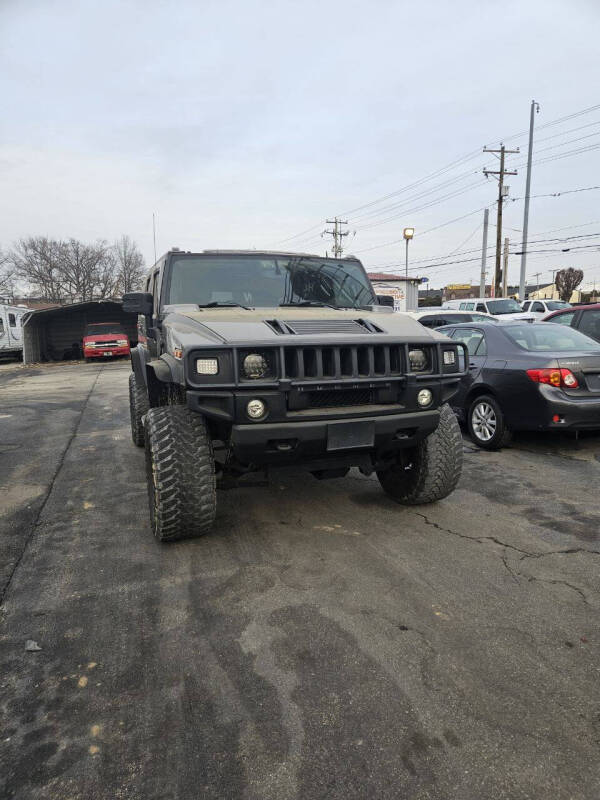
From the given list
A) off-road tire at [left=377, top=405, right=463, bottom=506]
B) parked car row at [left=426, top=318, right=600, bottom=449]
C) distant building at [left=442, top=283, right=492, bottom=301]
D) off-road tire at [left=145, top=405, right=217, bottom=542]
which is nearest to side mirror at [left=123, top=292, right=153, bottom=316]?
off-road tire at [left=145, top=405, right=217, bottom=542]

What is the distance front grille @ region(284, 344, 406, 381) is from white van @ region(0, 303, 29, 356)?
2540 centimetres

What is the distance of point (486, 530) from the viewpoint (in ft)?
12.7

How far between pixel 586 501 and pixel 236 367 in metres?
3.29

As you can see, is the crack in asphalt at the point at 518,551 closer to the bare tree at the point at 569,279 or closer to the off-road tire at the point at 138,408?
the off-road tire at the point at 138,408

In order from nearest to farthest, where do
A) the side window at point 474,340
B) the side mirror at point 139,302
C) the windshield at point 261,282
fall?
the windshield at point 261,282 < the side mirror at point 139,302 < the side window at point 474,340

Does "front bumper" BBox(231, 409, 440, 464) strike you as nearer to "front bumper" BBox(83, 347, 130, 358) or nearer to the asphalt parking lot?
the asphalt parking lot

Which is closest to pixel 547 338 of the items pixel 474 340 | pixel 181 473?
pixel 474 340

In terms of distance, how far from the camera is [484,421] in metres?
6.39

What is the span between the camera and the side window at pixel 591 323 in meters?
7.82

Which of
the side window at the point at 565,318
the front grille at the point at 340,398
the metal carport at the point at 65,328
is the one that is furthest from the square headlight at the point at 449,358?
the metal carport at the point at 65,328

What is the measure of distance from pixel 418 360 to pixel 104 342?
863 inches

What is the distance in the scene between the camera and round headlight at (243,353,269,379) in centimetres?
320

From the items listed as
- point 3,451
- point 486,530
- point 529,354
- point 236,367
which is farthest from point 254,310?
point 3,451

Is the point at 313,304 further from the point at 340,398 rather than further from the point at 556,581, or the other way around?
the point at 556,581
